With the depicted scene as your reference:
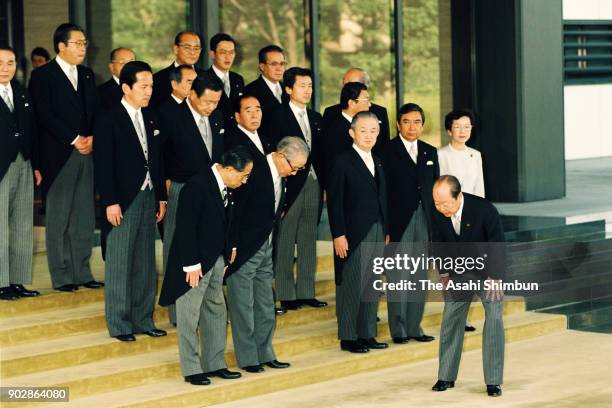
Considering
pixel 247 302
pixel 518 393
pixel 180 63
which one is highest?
pixel 180 63

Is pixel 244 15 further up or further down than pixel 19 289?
further up

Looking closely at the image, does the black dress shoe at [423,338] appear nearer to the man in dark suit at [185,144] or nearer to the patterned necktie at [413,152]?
the patterned necktie at [413,152]

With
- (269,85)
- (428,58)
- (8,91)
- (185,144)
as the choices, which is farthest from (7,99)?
(428,58)

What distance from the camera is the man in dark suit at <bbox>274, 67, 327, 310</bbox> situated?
9602 millimetres

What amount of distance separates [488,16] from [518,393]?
749 cm

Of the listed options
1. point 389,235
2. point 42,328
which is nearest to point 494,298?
point 389,235

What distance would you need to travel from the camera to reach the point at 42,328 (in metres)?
8.56

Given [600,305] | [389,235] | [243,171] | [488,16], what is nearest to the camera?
[243,171]

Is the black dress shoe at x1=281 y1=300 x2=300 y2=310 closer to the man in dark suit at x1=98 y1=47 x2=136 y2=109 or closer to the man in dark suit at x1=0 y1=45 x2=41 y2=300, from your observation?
the man in dark suit at x1=0 y1=45 x2=41 y2=300

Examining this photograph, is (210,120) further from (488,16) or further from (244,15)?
(488,16)

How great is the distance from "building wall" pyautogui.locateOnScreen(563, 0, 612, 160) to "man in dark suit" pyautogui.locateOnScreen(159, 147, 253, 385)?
13453mm

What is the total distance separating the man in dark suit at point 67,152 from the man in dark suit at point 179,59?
19.0 inches

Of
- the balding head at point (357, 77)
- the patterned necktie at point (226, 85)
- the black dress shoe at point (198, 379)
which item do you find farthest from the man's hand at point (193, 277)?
the balding head at point (357, 77)

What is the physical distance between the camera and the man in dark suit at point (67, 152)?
29.9 feet
